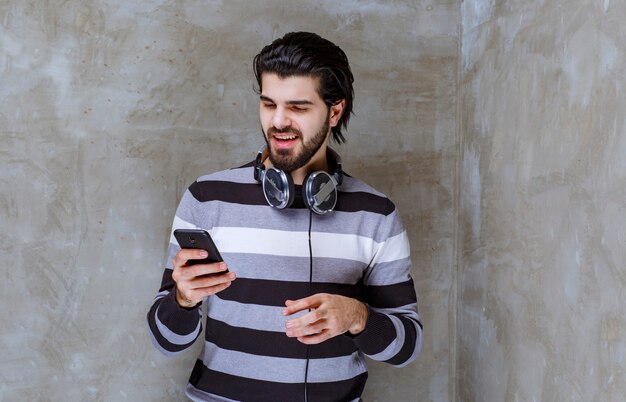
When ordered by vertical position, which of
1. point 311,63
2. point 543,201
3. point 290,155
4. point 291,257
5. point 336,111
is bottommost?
point 291,257

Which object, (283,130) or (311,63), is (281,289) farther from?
(311,63)

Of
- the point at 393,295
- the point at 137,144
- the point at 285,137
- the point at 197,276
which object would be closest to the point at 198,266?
the point at 197,276

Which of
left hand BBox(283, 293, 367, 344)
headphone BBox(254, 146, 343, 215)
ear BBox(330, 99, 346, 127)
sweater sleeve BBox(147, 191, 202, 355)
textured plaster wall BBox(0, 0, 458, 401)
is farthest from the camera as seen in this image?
textured plaster wall BBox(0, 0, 458, 401)

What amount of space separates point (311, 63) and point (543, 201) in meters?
0.72

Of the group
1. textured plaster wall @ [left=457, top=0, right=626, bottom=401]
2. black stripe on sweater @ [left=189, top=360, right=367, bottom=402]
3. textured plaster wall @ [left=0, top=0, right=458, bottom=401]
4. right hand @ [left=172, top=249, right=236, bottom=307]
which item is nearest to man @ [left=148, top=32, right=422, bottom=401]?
black stripe on sweater @ [left=189, top=360, right=367, bottom=402]

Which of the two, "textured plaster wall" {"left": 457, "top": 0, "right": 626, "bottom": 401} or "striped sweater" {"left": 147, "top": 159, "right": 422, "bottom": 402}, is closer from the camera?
"textured plaster wall" {"left": 457, "top": 0, "right": 626, "bottom": 401}

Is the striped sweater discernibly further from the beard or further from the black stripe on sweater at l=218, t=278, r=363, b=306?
the beard

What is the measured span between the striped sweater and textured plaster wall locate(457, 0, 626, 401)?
0.35 metres

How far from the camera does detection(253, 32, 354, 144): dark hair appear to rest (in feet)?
5.39

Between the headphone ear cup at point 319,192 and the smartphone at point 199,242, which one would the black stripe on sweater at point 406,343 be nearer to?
the headphone ear cup at point 319,192

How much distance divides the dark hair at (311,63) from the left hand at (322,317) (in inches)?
22.6

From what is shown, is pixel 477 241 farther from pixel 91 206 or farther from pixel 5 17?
pixel 5 17

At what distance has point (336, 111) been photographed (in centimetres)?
176

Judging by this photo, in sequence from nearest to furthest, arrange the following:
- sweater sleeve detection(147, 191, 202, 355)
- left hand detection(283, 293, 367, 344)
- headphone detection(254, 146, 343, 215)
Result: 1. left hand detection(283, 293, 367, 344)
2. sweater sleeve detection(147, 191, 202, 355)
3. headphone detection(254, 146, 343, 215)
